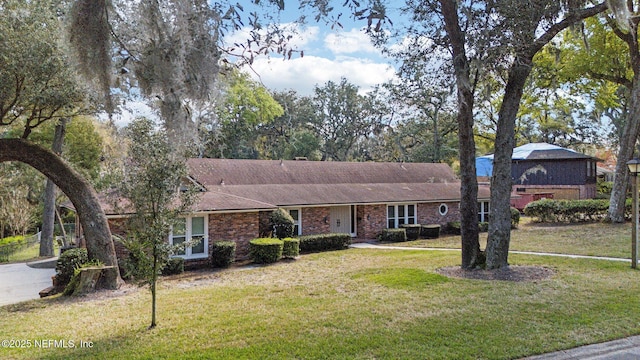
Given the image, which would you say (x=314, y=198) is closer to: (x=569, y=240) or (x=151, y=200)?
(x=569, y=240)

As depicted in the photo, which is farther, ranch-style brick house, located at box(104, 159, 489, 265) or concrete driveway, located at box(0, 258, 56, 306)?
ranch-style brick house, located at box(104, 159, 489, 265)

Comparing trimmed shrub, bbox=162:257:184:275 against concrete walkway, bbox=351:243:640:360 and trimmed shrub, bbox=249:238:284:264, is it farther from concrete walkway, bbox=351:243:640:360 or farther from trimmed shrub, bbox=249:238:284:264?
concrete walkway, bbox=351:243:640:360

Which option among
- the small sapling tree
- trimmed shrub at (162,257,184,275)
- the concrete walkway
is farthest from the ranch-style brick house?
the concrete walkway

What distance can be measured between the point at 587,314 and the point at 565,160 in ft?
89.1

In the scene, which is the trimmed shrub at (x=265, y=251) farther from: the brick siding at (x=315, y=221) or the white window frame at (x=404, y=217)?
the white window frame at (x=404, y=217)

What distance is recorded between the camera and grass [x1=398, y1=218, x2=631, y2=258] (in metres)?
13.7

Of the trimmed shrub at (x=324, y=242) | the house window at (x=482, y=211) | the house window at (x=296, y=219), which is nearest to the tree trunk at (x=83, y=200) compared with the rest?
the trimmed shrub at (x=324, y=242)

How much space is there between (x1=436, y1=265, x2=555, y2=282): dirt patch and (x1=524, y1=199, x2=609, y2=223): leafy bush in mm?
13483

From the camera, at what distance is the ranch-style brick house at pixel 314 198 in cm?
1517

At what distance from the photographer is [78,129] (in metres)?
24.6

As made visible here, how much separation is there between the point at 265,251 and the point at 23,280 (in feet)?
25.1

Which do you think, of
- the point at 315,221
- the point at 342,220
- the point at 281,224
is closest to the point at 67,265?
the point at 281,224

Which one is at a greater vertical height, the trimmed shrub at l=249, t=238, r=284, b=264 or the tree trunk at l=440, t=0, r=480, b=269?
the tree trunk at l=440, t=0, r=480, b=269

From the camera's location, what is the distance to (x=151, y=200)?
6.68 m
